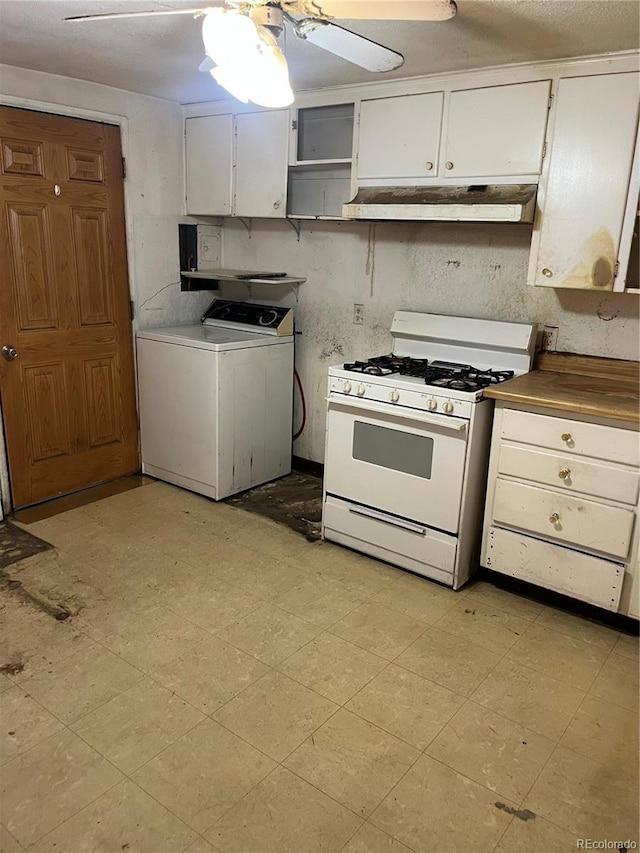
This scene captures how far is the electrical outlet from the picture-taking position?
3.12m

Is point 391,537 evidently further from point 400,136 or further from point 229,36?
point 229,36

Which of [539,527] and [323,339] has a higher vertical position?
[323,339]

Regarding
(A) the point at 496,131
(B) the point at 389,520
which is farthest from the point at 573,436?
(A) the point at 496,131

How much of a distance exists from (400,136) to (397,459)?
5.23 ft

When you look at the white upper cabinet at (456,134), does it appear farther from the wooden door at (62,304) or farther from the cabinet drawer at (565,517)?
the wooden door at (62,304)

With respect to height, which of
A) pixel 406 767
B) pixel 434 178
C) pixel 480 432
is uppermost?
pixel 434 178

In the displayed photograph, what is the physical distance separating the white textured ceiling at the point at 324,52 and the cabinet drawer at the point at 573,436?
1.44 metres

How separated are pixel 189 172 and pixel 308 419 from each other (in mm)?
1782

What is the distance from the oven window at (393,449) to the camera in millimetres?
2871

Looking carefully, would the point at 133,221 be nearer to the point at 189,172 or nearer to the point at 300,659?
the point at 189,172

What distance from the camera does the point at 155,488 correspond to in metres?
3.93

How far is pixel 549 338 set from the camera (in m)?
3.13

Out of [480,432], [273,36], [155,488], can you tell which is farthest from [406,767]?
[155,488]

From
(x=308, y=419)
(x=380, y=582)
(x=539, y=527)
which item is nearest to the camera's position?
(x=539, y=527)
